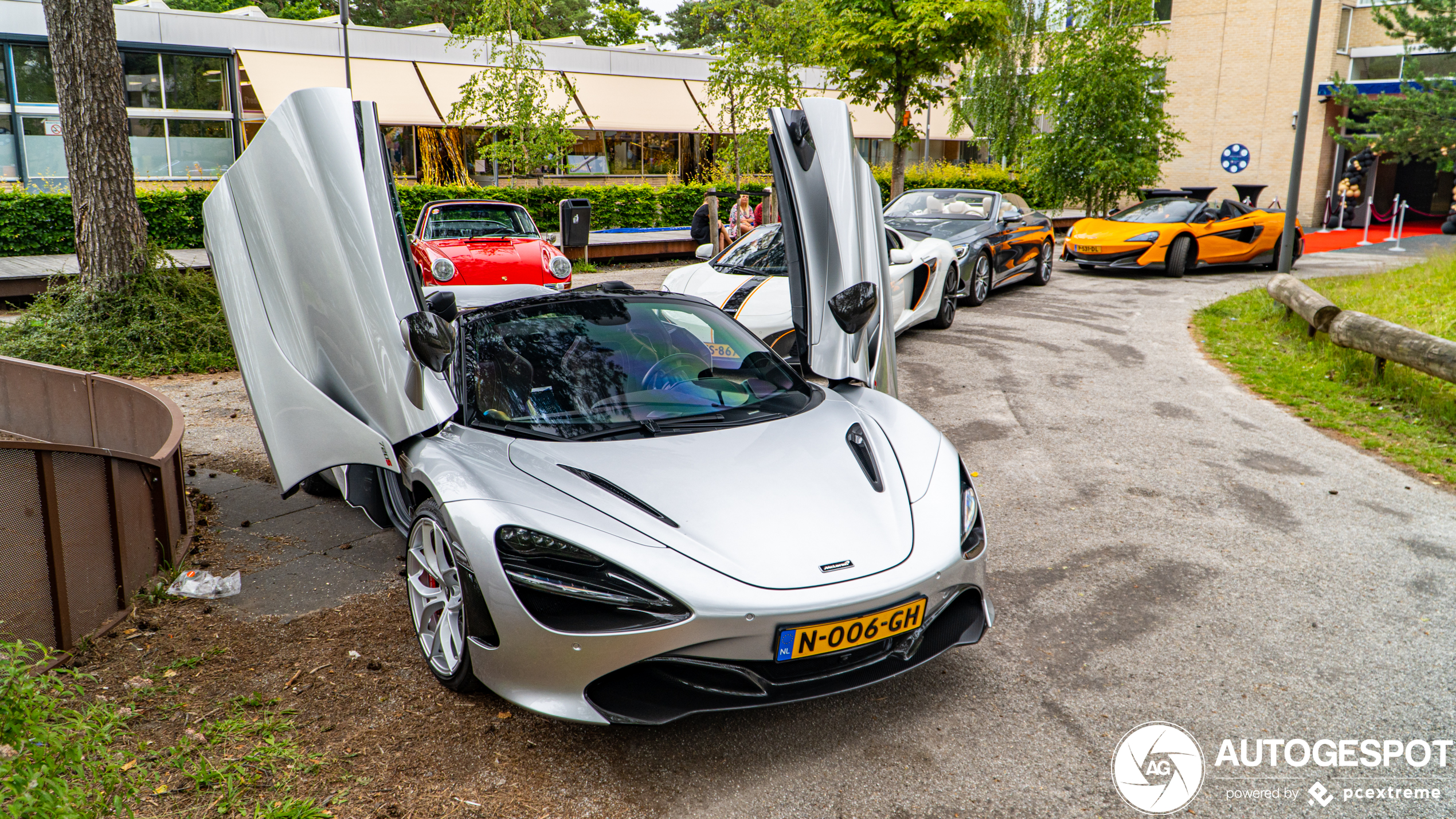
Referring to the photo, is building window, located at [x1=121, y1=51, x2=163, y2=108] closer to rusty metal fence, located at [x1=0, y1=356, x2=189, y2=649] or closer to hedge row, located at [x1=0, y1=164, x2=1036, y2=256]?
hedge row, located at [x1=0, y1=164, x2=1036, y2=256]

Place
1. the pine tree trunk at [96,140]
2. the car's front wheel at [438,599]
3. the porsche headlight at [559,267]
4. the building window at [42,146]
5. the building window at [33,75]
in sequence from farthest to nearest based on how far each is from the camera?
the building window at [42,146]
the building window at [33,75]
the porsche headlight at [559,267]
the pine tree trunk at [96,140]
the car's front wheel at [438,599]

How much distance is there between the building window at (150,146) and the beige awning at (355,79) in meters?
2.18

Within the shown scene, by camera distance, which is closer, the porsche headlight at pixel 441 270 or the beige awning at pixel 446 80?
the porsche headlight at pixel 441 270

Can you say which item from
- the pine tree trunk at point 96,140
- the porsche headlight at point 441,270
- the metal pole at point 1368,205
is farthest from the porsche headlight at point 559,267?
the metal pole at point 1368,205

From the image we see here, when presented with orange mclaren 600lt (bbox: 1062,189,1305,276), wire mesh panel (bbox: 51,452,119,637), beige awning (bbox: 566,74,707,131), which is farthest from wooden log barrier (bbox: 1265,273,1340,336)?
beige awning (bbox: 566,74,707,131)

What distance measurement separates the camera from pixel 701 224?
16141 millimetres

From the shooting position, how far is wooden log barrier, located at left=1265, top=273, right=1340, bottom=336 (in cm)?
906

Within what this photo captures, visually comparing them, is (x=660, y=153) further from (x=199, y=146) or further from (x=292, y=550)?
(x=292, y=550)

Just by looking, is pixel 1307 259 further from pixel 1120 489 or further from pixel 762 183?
pixel 1120 489

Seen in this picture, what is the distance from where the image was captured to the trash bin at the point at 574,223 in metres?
15.5

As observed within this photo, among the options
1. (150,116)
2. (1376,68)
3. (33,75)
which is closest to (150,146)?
(150,116)

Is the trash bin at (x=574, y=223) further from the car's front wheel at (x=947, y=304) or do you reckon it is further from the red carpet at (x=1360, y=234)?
A: the red carpet at (x=1360, y=234)

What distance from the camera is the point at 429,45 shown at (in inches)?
915

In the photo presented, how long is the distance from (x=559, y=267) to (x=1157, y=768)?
917 cm
